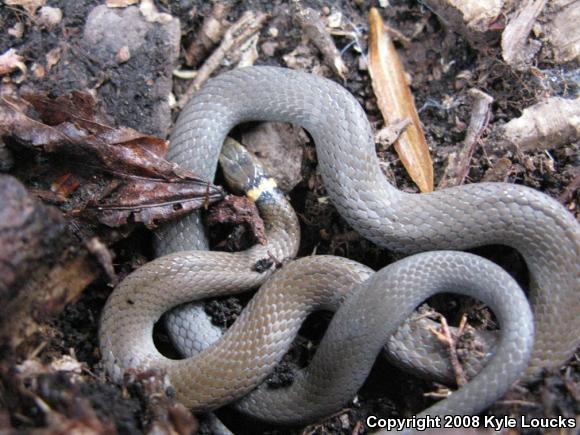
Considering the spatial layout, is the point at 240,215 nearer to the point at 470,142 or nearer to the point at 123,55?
the point at 123,55

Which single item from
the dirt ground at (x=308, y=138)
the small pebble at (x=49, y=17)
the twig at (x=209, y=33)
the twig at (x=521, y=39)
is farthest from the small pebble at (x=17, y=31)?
the twig at (x=521, y=39)

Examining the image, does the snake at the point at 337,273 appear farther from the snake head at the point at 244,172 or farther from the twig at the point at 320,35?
the twig at the point at 320,35

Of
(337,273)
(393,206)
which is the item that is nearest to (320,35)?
(393,206)

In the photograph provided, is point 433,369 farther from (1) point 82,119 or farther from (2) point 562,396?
(1) point 82,119

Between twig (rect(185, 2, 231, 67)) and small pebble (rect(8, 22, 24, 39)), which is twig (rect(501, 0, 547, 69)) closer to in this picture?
twig (rect(185, 2, 231, 67))

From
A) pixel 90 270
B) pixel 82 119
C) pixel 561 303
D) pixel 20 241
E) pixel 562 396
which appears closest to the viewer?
pixel 20 241

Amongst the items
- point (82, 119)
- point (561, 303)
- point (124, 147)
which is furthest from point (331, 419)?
point (82, 119)
